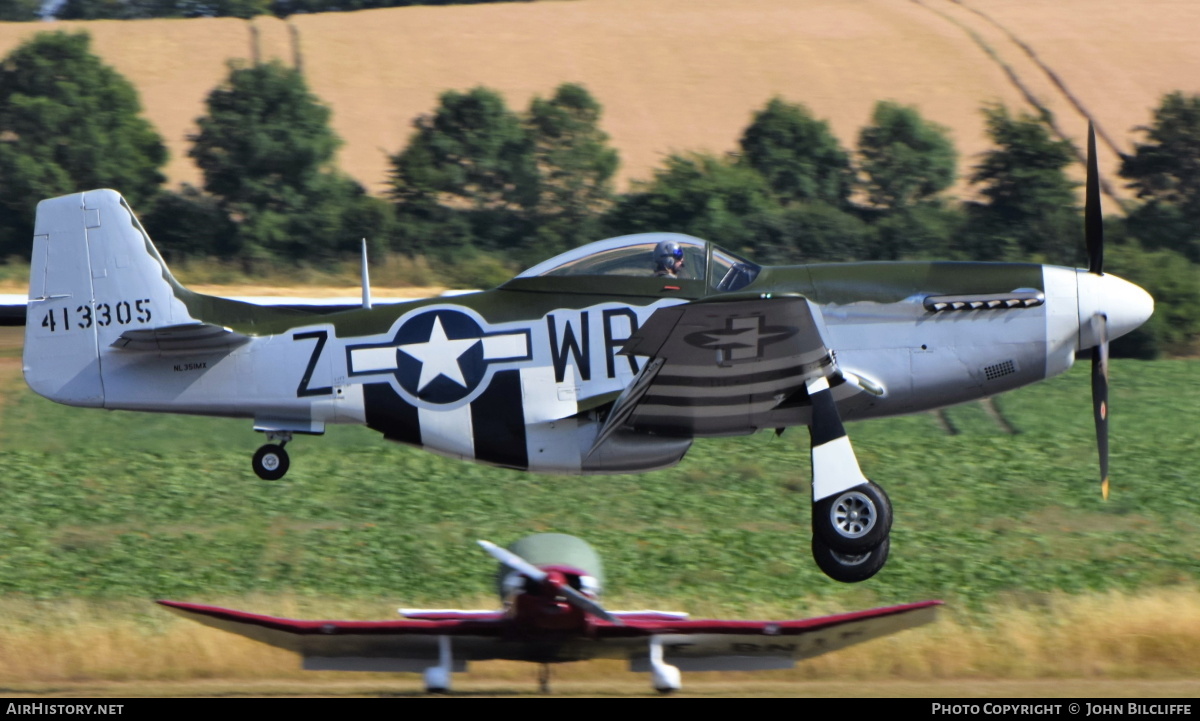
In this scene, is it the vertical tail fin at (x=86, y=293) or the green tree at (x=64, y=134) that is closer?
the vertical tail fin at (x=86, y=293)

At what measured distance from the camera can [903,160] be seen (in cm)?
3628

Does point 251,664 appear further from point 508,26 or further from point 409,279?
point 508,26

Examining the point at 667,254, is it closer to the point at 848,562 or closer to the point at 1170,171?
the point at 848,562

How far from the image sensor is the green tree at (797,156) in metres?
35.8

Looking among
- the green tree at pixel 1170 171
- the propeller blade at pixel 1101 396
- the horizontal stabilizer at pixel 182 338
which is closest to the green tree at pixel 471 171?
the green tree at pixel 1170 171

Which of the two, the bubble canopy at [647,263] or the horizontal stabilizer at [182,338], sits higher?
the bubble canopy at [647,263]

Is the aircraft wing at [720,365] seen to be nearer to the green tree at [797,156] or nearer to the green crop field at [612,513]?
the green crop field at [612,513]

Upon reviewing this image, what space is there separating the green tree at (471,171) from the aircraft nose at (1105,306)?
→ 25340mm

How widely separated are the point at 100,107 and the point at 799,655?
3182 centimetres

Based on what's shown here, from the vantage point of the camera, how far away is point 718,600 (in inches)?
673

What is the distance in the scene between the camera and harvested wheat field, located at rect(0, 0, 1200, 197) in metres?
41.6

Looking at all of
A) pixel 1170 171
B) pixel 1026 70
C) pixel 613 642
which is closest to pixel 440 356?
pixel 613 642

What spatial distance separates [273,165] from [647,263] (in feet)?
91.5

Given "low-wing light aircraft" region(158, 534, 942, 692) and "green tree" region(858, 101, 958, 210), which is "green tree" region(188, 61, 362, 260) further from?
"low-wing light aircraft" region(158, 534, 942, 692)
